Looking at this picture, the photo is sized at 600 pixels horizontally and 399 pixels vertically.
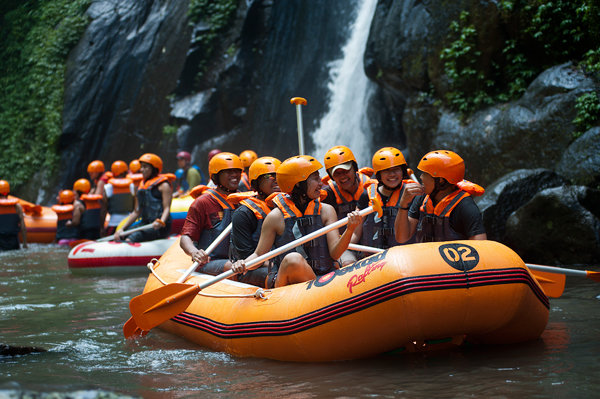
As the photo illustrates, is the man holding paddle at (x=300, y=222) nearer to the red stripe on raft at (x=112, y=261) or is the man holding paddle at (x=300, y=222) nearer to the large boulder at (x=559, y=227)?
the large boulder at (x=559, y=227)

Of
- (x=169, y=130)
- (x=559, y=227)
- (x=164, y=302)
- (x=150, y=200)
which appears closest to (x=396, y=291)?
(x=164, y=302)

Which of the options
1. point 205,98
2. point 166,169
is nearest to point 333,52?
point 205,98

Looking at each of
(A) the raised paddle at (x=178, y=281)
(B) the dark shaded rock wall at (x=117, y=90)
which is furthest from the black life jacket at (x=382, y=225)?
(B) the dark shaded rock wall at (x=117, y=90)

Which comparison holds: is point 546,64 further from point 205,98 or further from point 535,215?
point 205,98

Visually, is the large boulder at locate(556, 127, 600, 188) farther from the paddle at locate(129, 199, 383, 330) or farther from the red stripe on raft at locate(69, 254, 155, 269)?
the red stripe on raft at locate(69, 254, 155, 269)

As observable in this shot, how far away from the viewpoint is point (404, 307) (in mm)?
3793

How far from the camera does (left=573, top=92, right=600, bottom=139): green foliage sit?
905 cm

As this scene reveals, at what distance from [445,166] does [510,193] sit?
4.31m

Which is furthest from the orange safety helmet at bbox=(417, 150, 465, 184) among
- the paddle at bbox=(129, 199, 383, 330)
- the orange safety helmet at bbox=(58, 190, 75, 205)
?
the orange safety helmet at bbox=(58, 190, 75, 205)

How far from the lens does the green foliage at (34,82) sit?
21328 mm

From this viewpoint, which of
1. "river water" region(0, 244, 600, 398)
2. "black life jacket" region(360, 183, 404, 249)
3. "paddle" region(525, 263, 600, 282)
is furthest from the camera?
"black life jacket" region(360, 183, 404, 249)

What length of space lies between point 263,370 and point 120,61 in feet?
60.1

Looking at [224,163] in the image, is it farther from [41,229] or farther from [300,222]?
[41,229]

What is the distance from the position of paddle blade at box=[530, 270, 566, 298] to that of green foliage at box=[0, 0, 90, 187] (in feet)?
60.9
